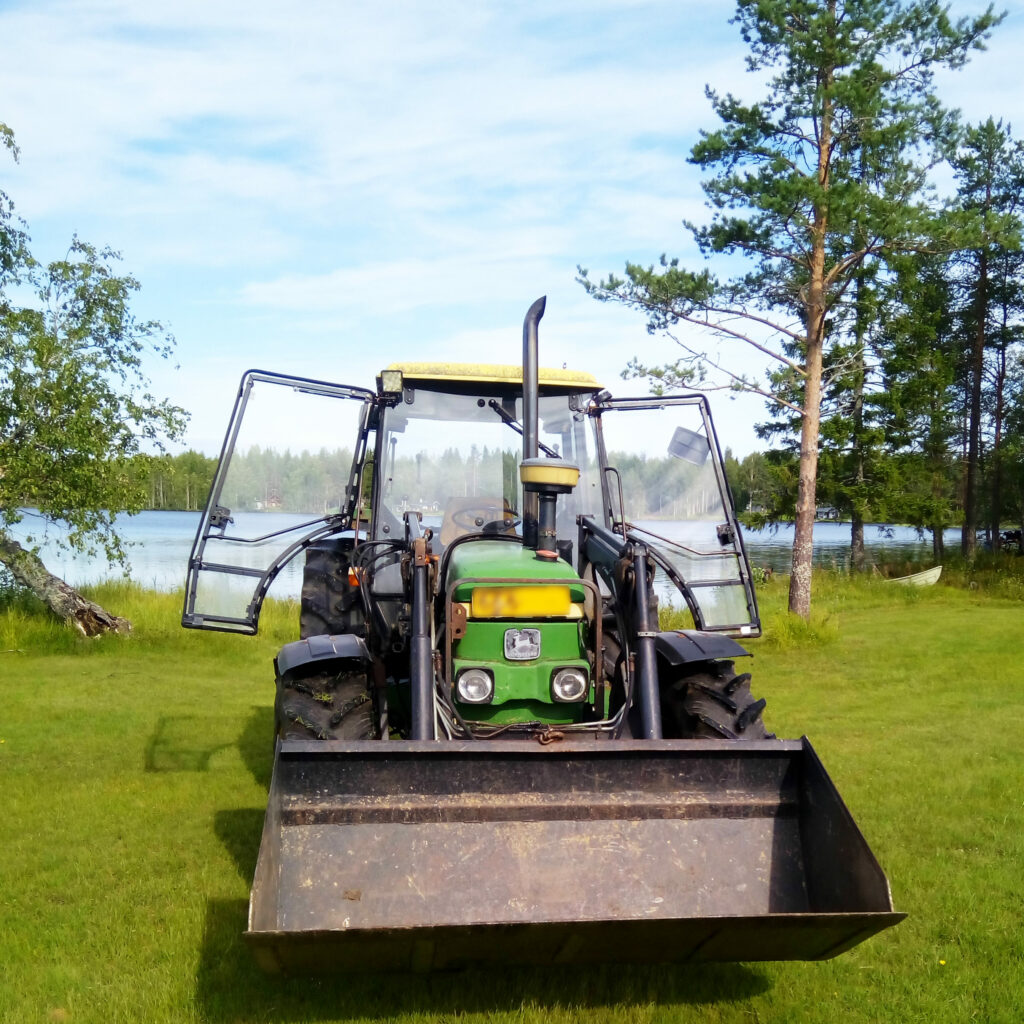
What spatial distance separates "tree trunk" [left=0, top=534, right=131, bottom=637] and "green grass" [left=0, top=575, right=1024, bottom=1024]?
37.2 inches

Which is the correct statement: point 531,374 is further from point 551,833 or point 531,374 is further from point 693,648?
point 551,833

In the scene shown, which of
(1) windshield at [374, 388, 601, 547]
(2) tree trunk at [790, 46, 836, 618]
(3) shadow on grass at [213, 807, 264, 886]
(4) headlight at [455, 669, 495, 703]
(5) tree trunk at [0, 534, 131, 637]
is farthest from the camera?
(2) tree trunk at [790, 46, 836, 618]

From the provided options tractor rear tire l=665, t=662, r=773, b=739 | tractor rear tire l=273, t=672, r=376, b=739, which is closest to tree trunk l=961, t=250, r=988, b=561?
tractor rear tire l=665, t=662, r=773, b=739

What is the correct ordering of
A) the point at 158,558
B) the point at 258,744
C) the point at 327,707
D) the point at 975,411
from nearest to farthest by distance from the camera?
the point at 327,707
the point at 258,744
the point at 975,411
the point at 158,558

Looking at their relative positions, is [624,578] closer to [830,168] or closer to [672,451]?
[672,451]

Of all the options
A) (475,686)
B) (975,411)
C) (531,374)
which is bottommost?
(475,686)

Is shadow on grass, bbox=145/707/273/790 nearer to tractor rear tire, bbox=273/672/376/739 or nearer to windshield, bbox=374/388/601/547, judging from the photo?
tractor rear tire, bbox=273/672/376/739

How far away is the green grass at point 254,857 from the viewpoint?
362 cm

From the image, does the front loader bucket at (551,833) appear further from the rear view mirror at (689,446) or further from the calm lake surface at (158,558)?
the calm lake surface at (158,558)

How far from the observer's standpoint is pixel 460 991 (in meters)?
3.67

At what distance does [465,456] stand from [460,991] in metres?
3.06

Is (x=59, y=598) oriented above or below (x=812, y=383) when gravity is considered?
below

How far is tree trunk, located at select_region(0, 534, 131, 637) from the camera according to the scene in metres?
11.8

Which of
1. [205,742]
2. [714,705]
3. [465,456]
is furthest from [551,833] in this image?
[205,742]
